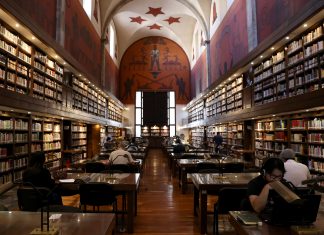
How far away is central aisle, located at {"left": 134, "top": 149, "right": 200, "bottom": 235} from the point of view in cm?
444

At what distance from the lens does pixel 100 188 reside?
392cm

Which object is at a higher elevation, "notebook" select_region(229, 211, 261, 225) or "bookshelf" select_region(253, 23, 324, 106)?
"bookshelf" select_region(253, 23, 324, 106)

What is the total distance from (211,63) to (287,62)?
10.9m

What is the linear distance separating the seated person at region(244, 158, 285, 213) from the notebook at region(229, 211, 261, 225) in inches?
2.5

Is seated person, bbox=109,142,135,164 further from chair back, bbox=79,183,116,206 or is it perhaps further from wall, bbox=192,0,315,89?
wall, bbox=192,0,315,89

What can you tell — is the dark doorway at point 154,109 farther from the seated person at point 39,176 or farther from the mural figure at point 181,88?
the seated person at point 39,176

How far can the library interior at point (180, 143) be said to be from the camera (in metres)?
2.43

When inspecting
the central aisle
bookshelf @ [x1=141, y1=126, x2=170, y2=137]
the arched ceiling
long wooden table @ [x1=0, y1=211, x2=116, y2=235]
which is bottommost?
the central aisle

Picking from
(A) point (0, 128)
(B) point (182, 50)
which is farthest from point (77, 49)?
(B) point (182, 50)

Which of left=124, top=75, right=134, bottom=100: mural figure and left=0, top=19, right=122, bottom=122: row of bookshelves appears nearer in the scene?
left=0, top=19, right=122, bottom=122: row of bookshelves

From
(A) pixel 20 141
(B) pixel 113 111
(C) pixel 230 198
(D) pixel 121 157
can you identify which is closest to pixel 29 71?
(A) pixel 20 141

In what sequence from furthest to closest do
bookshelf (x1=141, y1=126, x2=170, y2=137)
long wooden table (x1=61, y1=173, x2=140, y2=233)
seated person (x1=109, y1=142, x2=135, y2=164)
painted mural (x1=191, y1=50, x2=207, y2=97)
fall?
bookshelf (x1=141, y1=126, x2=170, y2=137) → painted mural (x1=191, y1=50, x2=207, y2=97) → seated person (x1=109, y1=142, x2=135, y2=164) → long wooden table (x1=61, y1=173, x2=140, y2=233)

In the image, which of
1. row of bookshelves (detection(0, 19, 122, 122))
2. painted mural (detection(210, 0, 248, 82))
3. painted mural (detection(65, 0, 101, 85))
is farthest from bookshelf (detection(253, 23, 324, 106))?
painted mural (detection(65, 0, 101, 85))

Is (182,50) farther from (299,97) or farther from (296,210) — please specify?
(296,210)
